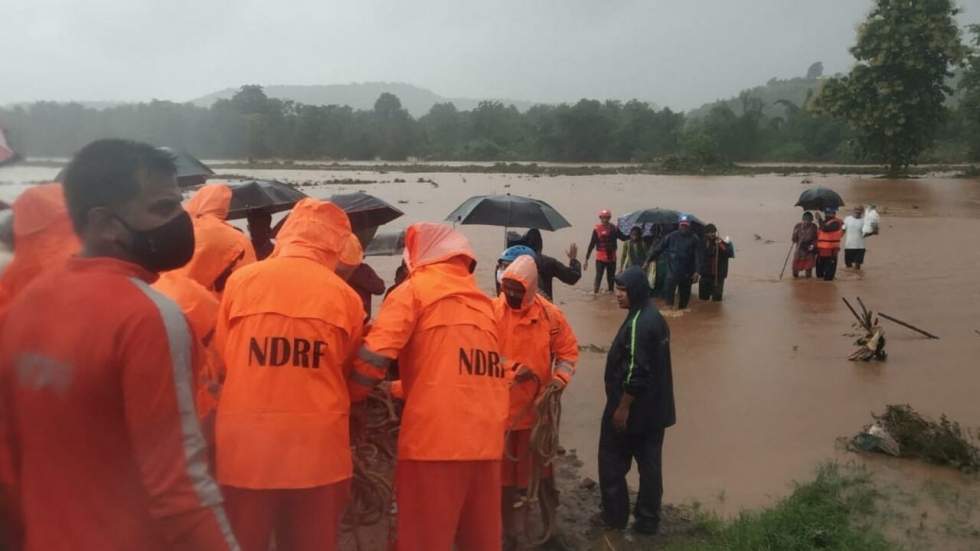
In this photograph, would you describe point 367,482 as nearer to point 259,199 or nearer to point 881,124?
point 259,199

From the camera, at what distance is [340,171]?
52938 mm

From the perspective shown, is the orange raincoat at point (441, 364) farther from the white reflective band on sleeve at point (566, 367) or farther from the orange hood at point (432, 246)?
the white reflective band on sleeve at point (566, 367)

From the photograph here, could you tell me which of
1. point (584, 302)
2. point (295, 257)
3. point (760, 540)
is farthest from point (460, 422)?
point (584, 302)

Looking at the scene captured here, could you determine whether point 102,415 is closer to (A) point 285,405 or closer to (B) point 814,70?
(A) point 285,405

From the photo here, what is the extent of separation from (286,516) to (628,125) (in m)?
70.8

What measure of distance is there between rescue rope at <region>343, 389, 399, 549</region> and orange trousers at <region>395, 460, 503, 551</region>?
218 millimetres

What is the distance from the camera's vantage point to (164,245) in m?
1.96

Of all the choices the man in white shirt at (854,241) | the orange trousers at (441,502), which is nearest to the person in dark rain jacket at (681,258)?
the man in white shirt at (854,241)

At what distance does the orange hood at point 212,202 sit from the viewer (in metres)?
4.32

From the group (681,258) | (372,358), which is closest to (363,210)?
(372,358)

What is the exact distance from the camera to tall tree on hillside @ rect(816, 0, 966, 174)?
117 feet

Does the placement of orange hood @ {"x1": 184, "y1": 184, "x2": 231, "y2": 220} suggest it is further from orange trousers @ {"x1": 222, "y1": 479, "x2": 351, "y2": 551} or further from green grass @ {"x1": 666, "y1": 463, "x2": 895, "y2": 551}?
green grass @ {"x1": 666, "y1": 463, "x2": 895, "y2": 551}

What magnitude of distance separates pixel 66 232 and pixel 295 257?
0.79 metres

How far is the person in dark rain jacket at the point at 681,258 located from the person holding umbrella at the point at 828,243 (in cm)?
319
